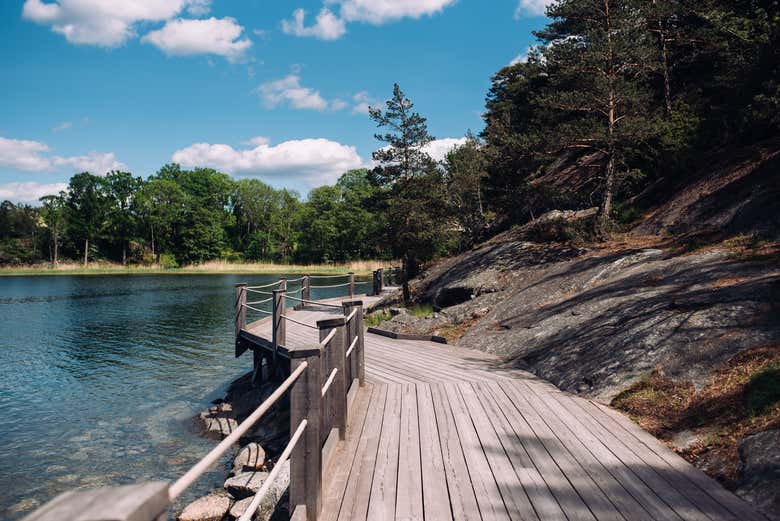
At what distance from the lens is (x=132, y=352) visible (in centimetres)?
1716

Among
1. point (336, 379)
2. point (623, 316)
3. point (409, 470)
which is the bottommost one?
point (409, 470)

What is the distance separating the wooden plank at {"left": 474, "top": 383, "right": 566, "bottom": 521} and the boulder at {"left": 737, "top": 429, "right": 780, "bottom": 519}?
1.50m

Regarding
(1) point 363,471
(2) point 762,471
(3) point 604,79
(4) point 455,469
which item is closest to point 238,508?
(1) point 363,471

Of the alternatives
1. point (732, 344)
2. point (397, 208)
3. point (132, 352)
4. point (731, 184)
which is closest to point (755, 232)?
point (731, 184)

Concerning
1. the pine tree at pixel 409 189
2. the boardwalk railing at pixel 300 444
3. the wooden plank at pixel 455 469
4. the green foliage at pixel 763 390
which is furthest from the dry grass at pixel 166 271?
the green foliage at pixel 763 390

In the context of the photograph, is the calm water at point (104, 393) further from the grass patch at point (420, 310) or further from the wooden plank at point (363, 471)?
the grass patch at point (420, 310)

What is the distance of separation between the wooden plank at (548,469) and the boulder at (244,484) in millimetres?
3865

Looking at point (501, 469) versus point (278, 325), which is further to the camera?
point (278, 325)

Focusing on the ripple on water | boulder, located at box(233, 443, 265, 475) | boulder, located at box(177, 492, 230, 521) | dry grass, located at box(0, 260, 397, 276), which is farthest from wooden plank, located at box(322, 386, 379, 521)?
dry grass, located at box(0, 260, 397, 276)

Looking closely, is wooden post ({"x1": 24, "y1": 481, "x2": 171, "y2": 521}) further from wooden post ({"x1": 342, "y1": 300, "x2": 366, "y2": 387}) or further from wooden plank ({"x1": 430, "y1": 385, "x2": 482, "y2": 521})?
wooden post ({"x1": 342, "y1": 300, "x2": 366, "y2": 387})

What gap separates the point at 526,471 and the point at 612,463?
32.6 inches

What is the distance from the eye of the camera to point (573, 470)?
4.07m

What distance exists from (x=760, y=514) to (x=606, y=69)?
13621 millimetres

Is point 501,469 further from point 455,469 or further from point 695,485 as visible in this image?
point 695,485
